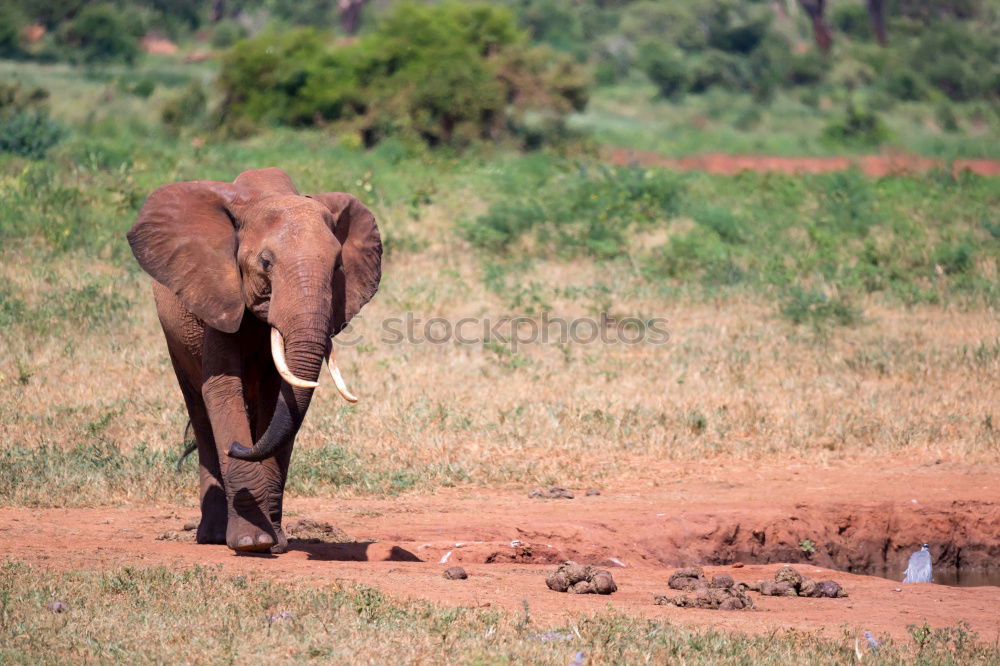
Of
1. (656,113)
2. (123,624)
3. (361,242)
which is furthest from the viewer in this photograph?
(656,113)

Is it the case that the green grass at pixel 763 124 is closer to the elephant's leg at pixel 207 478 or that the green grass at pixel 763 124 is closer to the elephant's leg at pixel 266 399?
the elephant's leg at pixel 207 478

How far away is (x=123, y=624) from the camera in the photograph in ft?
16.6

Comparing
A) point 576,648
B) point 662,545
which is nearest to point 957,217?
point 662,545

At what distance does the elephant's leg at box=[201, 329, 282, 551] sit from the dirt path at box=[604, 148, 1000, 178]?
18.0m

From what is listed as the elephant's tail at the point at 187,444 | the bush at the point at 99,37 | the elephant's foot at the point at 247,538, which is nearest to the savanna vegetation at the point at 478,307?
the elephant's tail at the point at 187,444

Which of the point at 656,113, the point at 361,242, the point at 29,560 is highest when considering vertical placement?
the point at 361,242

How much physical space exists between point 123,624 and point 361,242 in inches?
90.7

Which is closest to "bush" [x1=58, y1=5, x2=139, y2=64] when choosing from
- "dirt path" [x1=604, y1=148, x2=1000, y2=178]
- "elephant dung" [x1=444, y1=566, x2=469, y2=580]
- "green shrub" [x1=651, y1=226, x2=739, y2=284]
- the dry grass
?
"dirt path" [x1=604, y1=148, x2=1000, y2=178]

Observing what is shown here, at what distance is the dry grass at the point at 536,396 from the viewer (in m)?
8.81

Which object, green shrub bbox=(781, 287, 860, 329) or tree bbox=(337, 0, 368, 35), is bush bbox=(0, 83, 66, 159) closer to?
green shrub bbox=(781, 287, 860, 329)

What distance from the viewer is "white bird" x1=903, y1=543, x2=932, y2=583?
7.47 metres

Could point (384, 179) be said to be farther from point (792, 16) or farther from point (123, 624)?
point (792, 16)

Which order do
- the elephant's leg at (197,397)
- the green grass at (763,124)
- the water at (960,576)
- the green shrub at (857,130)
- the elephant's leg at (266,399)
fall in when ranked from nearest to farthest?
the elephant's leg at (266,399) → the elephant's leg at (197,397) → the water at (960,576) → the green grass at (763,124) → the green shrub at (857,130)

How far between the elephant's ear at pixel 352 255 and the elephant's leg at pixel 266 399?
47 centimetres
